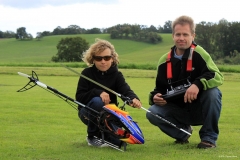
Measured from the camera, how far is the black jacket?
20.8 ft

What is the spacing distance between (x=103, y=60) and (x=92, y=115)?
0.82m

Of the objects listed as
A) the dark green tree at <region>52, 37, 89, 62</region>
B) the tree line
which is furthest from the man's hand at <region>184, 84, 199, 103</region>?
the dark green tree at <region>52, 37, 89, 62</region>

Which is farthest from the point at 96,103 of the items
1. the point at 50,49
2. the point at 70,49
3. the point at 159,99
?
the point at 50,49

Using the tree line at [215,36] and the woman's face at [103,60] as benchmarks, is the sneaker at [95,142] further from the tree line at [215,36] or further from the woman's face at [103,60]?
the tree line at [215,36]

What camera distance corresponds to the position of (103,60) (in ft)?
20.8

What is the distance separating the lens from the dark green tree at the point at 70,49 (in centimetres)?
8162

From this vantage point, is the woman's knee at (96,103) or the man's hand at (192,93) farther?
the woman's knee at (96,103)

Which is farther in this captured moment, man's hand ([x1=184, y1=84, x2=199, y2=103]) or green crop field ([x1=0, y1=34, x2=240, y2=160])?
man's hand ([x1=184, y1=84, x2=199, y2=103])

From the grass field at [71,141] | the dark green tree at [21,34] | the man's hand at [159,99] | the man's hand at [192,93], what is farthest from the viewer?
the dark green tree at [21,34]

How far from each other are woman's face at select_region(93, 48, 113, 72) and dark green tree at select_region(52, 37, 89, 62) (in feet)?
244

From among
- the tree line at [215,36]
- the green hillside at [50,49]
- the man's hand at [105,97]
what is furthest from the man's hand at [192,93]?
the green hillside at [50,49]

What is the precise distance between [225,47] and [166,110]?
256 ft

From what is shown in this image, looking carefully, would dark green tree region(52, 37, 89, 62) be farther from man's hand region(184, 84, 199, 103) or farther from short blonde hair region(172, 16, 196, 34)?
man's hand region(184, 84, 199, 103)

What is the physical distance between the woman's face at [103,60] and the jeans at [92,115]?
50cm
